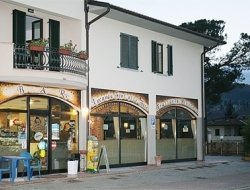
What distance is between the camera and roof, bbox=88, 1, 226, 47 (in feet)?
64.1

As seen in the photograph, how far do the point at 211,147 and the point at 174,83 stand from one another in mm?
10987

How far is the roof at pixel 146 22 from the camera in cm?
1953

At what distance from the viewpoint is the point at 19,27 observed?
17.3 metres

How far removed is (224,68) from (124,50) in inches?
860

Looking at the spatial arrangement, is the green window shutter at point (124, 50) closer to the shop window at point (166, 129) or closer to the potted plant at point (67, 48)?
the potted plant at point (67, 48)

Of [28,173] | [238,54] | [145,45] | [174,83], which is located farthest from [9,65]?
[238,54]

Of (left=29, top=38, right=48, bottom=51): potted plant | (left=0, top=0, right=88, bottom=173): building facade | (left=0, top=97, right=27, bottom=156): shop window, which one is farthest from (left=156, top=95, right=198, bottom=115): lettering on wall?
(left=29, top=38, right=48, bottom=51): potted plant

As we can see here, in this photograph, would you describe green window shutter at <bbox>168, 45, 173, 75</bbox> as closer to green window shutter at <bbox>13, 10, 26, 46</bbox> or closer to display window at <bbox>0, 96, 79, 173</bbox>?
display window at <bbox>0, 96, 79, 173</bbox>

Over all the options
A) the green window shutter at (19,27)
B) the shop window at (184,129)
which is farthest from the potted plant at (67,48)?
the shop window at (184,129)

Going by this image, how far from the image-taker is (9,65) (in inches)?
628

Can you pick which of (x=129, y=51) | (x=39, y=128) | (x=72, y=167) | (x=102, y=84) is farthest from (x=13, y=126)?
(x=129, y=51)

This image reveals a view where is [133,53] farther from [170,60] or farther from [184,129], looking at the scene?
[184,129]

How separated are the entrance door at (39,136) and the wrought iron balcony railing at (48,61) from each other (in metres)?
1.93

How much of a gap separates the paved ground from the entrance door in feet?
3.04
